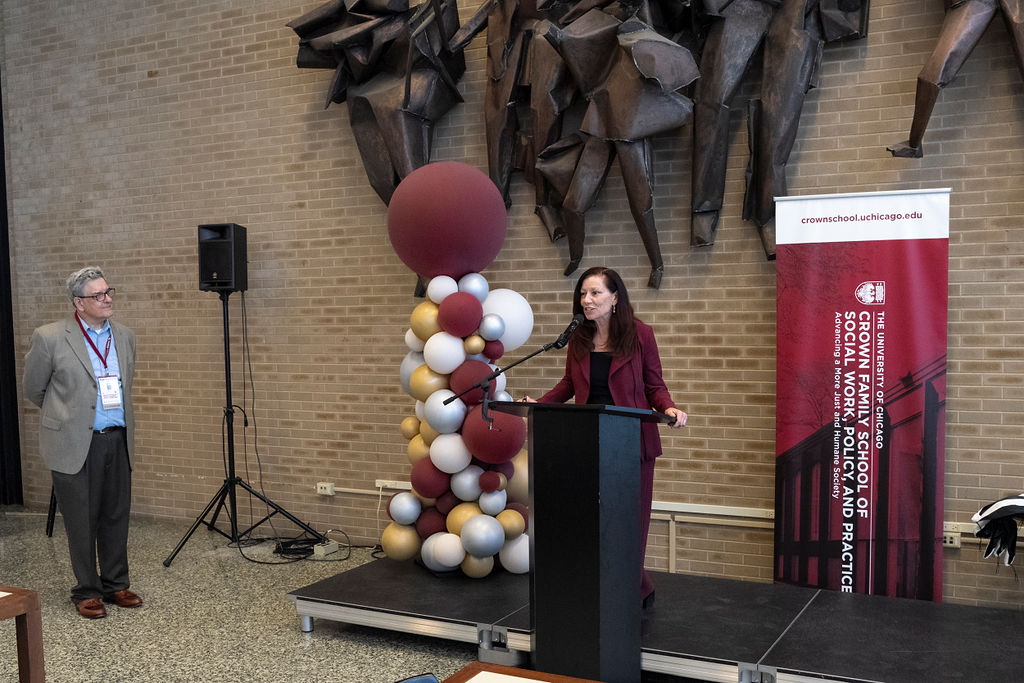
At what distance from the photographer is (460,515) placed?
14.6 feet

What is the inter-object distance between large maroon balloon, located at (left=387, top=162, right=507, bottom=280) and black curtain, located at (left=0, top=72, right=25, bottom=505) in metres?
4.12

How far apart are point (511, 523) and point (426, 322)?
1034 millimetres

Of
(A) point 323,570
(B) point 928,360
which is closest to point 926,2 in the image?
(B) point 928,360

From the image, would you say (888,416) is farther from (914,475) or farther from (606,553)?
(606,553)

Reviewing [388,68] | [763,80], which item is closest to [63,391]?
[388,68]

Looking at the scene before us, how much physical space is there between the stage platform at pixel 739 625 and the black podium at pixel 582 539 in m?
0.72

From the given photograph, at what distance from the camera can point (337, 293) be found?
589 cm

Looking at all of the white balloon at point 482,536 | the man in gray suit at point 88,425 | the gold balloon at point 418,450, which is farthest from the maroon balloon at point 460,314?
the man in gray suit at point 88,425

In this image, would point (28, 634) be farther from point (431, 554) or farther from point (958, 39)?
point (958, 39)

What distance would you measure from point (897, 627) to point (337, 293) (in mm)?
3694

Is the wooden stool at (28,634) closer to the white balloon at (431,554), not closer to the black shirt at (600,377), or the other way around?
the white balloon at (431,554)

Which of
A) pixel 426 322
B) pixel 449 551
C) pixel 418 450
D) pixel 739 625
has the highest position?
pixel 426 322

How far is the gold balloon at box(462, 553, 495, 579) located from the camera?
4410mm

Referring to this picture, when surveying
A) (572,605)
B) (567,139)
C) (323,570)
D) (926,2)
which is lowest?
(323,570)
